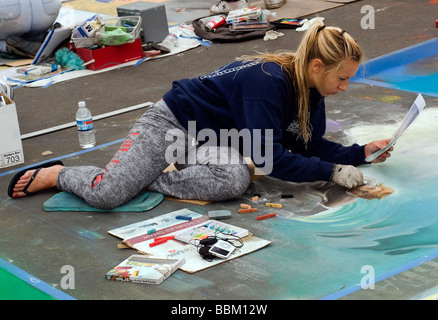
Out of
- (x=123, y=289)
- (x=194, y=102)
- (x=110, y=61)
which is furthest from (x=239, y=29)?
(x=123, y=289)

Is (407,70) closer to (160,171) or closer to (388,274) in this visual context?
(160,171)

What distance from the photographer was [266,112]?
3379mm

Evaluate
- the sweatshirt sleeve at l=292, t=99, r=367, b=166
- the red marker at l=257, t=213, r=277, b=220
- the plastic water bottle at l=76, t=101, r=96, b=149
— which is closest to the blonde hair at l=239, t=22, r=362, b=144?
the sweatshirt sleeve at l=292, t=99, r=367, b=166

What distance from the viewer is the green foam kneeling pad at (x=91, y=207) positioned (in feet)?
11.8

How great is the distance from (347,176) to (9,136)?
2042 mm

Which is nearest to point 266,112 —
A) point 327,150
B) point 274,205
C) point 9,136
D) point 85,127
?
point 274,205

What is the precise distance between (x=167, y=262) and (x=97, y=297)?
331mm

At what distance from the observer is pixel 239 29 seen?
7133mm

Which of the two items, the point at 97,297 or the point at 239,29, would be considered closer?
the point at 97,297

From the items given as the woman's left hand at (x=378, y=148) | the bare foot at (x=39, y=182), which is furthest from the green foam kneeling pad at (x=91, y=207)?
the woman's left hand at (x=378, y=148)
